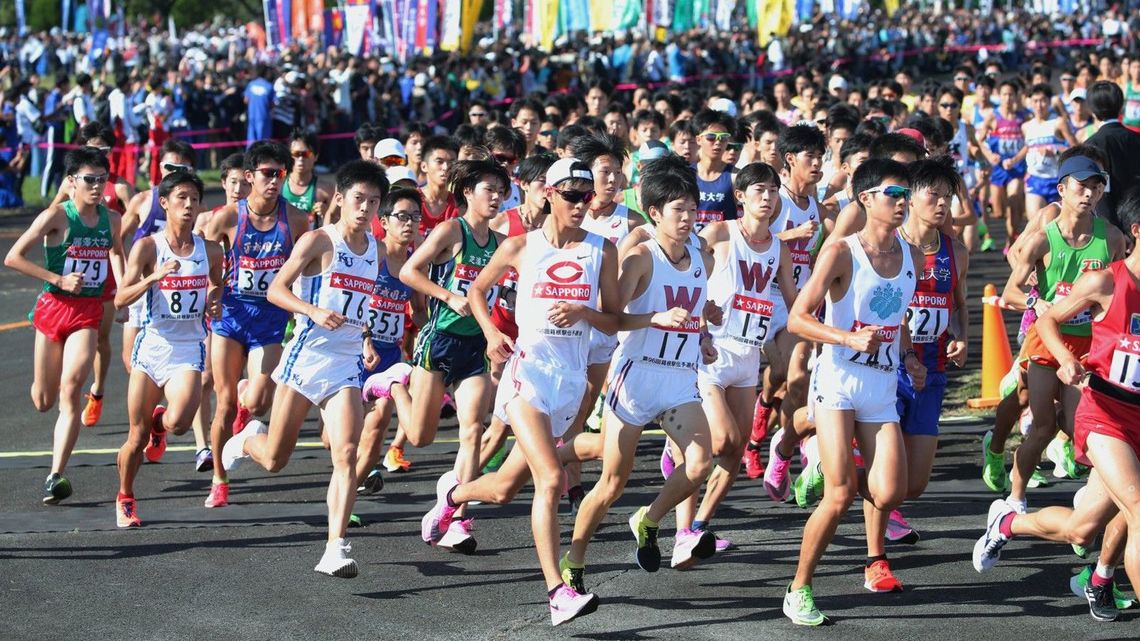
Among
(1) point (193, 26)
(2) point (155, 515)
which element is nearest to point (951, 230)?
(2) point (155, 515)

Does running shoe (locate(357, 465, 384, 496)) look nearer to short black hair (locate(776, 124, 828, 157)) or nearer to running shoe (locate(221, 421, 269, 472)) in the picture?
running shoe (locate(221, 421, 269, 472))

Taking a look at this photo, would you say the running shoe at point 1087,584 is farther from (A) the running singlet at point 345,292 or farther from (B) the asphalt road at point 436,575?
(A) the running singlet at point 345,292

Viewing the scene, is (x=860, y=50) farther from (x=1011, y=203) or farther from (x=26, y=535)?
(x=26, y=535)

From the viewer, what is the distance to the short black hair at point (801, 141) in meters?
11.1

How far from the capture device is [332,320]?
330 inches

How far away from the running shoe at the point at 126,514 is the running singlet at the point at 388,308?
1569mm

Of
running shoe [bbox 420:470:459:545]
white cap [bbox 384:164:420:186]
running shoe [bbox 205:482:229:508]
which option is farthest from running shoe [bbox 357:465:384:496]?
white cap [bbox 384:164:420:186]

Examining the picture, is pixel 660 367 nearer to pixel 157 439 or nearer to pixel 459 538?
pixel 459 538

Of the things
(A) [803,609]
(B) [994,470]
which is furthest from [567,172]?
(B) [994,470]

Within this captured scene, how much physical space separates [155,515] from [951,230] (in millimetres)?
4587

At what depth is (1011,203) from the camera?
20.5m

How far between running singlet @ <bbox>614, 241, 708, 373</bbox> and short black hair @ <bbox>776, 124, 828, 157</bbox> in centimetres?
328

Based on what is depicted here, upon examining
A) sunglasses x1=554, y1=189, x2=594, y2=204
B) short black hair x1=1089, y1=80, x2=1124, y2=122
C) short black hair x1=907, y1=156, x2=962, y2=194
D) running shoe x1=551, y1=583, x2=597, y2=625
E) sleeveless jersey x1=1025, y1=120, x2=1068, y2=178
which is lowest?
running shoe x1=551, y1=583, x2=597, y2=625

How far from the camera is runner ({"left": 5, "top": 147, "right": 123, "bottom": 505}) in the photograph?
34.7 feet
